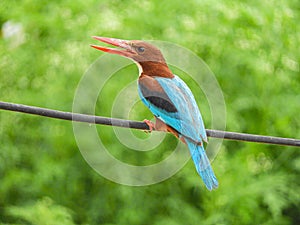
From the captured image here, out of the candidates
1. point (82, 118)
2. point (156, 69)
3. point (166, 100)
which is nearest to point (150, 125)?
point (166, 100)

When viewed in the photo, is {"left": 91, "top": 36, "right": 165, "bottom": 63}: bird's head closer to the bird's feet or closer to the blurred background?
the bird's feet

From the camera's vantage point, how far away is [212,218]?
344cm

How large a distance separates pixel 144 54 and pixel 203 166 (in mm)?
394

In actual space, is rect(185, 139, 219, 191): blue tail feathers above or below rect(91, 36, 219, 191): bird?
below

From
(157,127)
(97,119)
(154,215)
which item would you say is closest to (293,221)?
(154,215)

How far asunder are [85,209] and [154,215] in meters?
0.35

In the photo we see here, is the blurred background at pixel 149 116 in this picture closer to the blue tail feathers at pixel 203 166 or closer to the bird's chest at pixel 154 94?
the bird's chest at pixel 154 94

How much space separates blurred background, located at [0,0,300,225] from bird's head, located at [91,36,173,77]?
134cm

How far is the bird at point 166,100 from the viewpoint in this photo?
6.86 feet

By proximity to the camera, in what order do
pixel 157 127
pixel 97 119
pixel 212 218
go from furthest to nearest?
pixel 212 218 → pixel 157 127 → pixel 97 119

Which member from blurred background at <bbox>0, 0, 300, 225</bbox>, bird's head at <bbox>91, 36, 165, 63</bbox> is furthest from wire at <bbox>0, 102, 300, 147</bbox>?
blurred background at <bbox>0, 0, 300, 225</bbox>

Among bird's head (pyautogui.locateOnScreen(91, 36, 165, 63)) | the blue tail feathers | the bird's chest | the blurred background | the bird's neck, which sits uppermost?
bird's head (pyautogui.locateOnScreen(91, 36, 165, 63))

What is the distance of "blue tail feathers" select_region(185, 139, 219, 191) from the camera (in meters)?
1.98

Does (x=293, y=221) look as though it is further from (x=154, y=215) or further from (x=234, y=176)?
(x=154, y=215)
